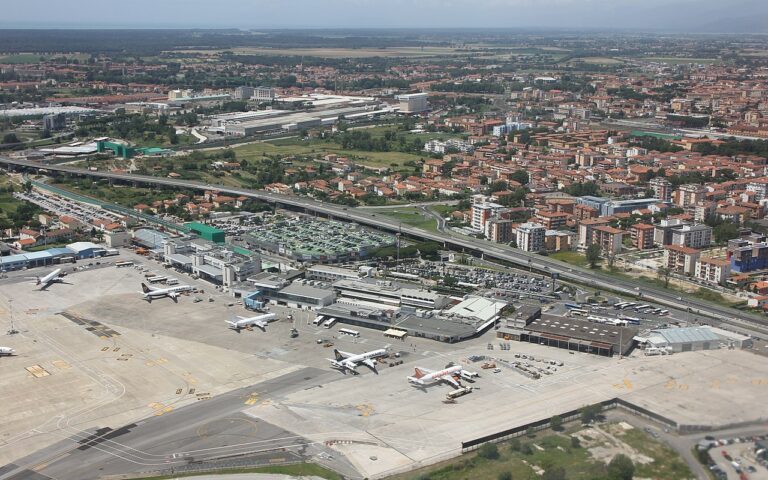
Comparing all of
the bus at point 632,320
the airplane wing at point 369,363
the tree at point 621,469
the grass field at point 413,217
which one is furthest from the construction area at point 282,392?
the grass field at point 413,217

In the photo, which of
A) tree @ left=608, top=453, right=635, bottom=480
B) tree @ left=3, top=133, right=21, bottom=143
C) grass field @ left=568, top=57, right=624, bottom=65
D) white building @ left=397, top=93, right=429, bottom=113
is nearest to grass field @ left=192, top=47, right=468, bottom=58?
grass field @ left=568, top=57, right=624, bottom=65

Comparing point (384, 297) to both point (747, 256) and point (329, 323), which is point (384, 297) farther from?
point (747, 256)

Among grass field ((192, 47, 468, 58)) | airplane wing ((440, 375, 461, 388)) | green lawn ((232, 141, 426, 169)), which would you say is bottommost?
airplane wing ((440, 375, 461, 388))

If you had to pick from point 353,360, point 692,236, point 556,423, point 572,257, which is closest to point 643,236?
point 692,236

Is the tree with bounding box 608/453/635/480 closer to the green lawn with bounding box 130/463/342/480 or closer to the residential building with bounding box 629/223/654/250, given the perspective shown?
the green lawn with bounding box 130/463/342/480

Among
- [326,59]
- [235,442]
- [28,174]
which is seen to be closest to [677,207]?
[235,442]
